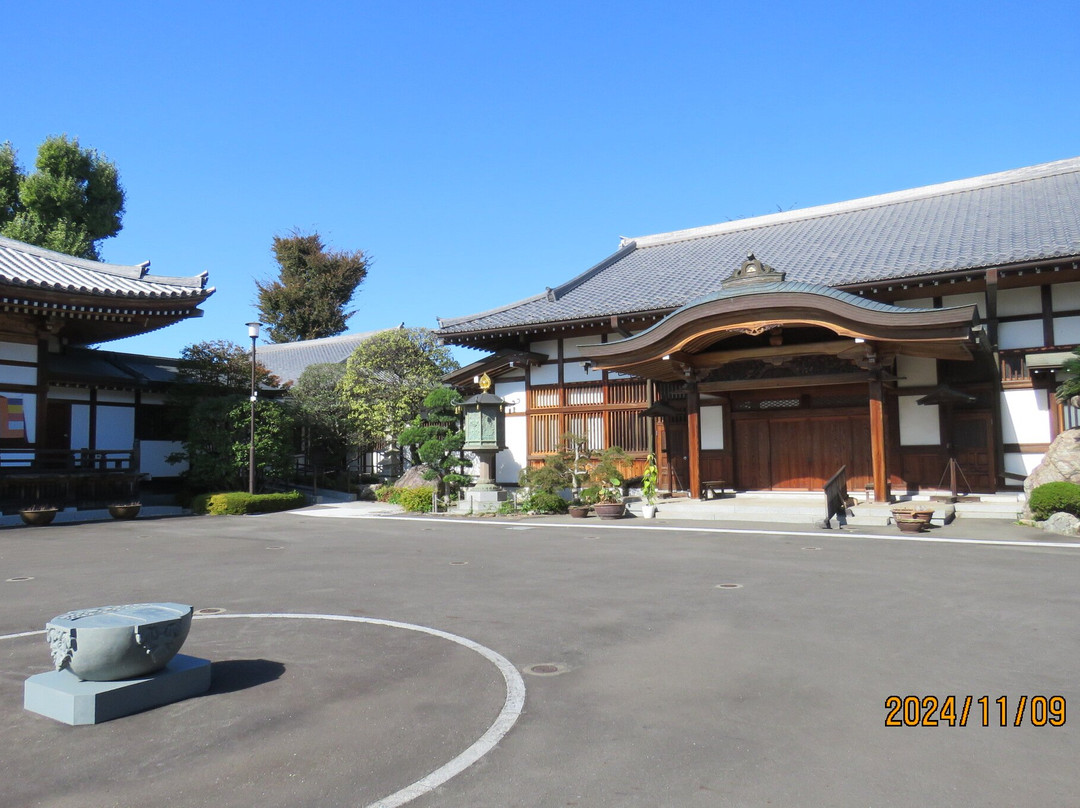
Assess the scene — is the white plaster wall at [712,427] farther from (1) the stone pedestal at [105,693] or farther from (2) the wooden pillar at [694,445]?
(1) the stone pedestal at [105,693]

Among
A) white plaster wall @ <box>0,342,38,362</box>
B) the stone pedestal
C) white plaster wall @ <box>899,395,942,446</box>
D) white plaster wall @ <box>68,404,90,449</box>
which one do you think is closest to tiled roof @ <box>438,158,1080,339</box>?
white plaster wall @ <box>899,395,942,446</box>

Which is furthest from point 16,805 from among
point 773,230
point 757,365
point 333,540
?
point 773,230

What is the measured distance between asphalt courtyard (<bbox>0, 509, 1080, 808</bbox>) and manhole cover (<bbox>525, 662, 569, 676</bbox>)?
0.04 m

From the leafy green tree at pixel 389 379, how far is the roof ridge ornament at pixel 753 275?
433 inches

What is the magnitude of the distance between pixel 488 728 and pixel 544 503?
13.4 metres

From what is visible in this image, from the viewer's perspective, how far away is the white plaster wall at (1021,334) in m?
14.9

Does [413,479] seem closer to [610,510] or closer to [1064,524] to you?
[610,510]

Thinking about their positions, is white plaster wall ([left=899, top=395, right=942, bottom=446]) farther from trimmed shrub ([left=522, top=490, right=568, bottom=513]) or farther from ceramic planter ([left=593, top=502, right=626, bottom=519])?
trimmed shrub ([left=522, top=490, right=568, bottom=513])

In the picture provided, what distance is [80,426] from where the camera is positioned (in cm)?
2105

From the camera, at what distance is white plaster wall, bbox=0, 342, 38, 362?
17953 mm

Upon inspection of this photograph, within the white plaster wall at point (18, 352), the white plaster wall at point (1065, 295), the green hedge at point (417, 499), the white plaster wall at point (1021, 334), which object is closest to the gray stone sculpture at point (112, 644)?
the green hedge at point (417, 499)

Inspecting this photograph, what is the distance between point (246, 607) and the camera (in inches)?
283

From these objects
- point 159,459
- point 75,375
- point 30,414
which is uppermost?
point 75,375

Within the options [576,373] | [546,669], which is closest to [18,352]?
[576,373]
